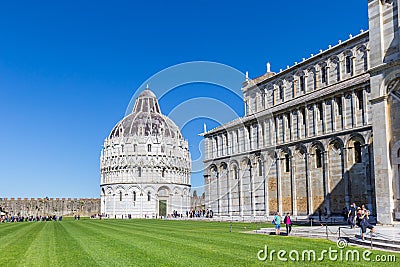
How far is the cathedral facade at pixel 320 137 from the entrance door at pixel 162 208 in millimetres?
44930

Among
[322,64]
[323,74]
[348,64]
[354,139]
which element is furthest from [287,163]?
[348,64]

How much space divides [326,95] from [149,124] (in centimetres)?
7316

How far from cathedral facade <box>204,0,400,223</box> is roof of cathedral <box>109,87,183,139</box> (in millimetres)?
51141

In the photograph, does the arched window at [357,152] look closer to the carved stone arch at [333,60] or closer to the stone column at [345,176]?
the stone column at [345,176]

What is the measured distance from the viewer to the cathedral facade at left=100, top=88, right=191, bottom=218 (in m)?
102

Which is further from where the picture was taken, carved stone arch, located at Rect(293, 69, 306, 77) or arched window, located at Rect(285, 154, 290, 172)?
carved stone arch, located at Rect(293, 69, 306, 77)

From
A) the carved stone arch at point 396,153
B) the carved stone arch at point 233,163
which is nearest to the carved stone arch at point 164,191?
the carved stone arch at point 233,163

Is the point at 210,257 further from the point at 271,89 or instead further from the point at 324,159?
the point at 271,89

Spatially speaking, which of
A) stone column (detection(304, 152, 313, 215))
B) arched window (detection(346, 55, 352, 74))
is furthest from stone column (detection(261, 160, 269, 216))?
arched window (detection(346, 55, 352, 74))

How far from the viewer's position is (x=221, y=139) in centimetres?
5819

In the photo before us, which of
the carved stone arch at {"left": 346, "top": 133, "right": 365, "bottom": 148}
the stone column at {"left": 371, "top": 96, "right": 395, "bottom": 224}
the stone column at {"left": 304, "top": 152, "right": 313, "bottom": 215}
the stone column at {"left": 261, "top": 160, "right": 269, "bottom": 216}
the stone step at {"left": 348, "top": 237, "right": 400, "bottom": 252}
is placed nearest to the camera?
the stone step at {"left": 348, "top": 237, "right": 400, "bottom": 252}

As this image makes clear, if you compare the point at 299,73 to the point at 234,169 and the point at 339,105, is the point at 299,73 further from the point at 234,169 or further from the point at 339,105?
the point at 234,169

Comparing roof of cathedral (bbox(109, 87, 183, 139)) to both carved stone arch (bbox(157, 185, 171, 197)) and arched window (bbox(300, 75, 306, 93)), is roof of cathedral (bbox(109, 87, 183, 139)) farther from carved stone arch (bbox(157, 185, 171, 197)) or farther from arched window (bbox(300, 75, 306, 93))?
arched window (bbox(300, 75, 306, 93))

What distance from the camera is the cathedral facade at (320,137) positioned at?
893 inches
